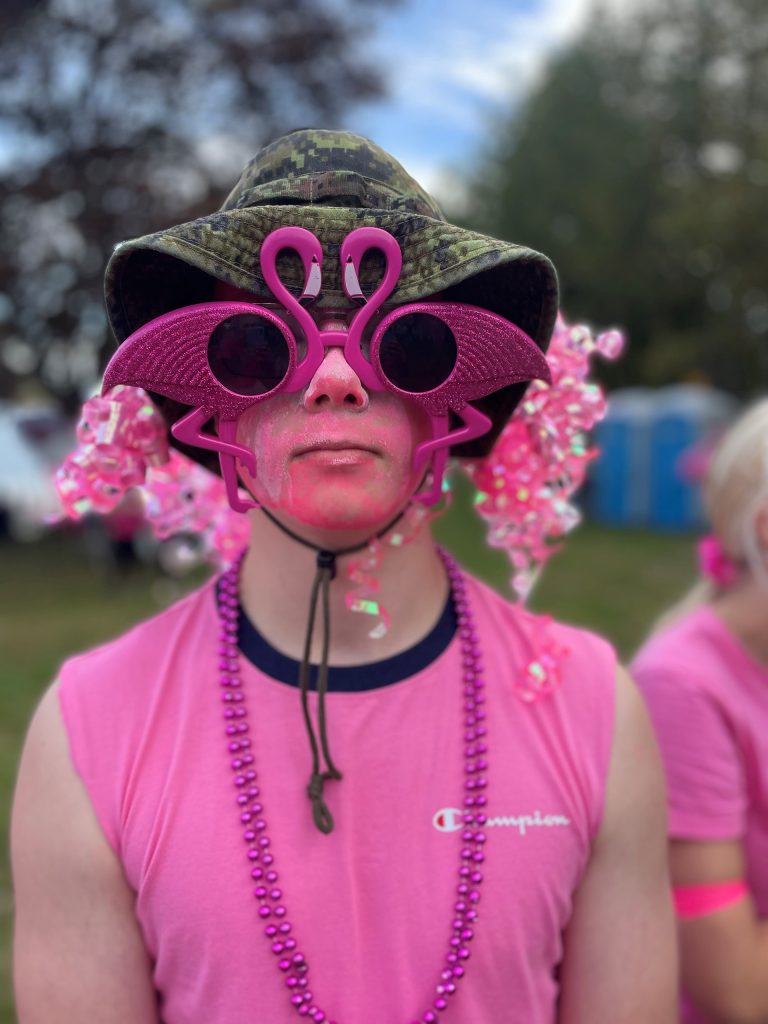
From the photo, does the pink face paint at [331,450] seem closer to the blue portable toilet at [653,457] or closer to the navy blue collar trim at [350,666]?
the navy blue collar trim at [350,666]

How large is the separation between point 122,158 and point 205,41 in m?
1.81

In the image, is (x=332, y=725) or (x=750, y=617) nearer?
(x=332, y=725)

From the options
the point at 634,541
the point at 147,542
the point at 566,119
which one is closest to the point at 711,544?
the point at 147,542

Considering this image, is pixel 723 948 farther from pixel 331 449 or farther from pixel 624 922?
pixel 331 449

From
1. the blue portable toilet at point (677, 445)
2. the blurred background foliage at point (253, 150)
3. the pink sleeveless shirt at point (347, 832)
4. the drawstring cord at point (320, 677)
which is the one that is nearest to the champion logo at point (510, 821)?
the pink sleeveless shirt at point (347, 832)

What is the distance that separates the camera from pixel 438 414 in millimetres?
1082

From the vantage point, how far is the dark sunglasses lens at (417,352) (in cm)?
104

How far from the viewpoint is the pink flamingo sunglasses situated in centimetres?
102

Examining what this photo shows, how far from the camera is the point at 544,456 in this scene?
136cm

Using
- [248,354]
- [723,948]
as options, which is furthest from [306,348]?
[723,948]

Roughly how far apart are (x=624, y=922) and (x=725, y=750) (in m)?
0.50

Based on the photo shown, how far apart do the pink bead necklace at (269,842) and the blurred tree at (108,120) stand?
10115mm

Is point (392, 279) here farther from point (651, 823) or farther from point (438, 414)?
point (651, 823)

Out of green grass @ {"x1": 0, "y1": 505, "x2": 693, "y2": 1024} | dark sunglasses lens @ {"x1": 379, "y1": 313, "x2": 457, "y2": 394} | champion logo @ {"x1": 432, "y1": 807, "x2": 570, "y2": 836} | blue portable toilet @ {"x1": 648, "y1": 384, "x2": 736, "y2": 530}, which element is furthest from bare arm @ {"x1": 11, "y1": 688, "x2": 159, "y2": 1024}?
blue portable toilet @ {"x1": 648, "y1": 384, "x2": 736, "y2": 530}
